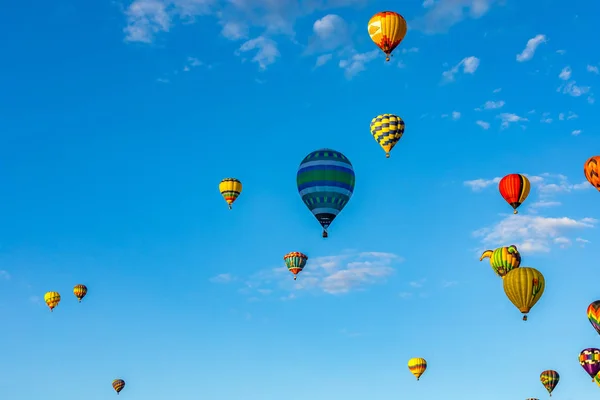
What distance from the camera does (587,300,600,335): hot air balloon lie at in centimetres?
6588

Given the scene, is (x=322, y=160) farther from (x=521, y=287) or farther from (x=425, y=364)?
(x=425, y=364)

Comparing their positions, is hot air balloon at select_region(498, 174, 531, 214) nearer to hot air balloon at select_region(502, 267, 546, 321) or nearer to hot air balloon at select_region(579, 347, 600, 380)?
hot air balloon at select_region(502, 267, 546, 321)

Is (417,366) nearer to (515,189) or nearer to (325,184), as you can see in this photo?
(515,189)

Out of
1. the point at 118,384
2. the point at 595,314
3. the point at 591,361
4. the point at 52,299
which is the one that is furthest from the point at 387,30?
the point at 118,384

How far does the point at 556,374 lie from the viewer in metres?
89.9

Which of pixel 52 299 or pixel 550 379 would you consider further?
pixel 52 299

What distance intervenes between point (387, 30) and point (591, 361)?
131ft

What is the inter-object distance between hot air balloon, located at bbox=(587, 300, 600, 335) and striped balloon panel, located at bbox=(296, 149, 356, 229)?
83.4ft

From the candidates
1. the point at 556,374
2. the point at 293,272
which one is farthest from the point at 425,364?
the point at 293,272

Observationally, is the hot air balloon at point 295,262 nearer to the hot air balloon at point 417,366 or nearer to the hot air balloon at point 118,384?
the hot air balloon at point 417,366

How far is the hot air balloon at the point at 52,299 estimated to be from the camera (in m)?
106

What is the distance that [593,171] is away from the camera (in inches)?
2219

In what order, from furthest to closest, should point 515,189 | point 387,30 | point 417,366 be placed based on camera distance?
point 417,366
point 515,189
point 387,30

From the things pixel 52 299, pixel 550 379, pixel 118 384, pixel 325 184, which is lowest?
pixel 550 379
